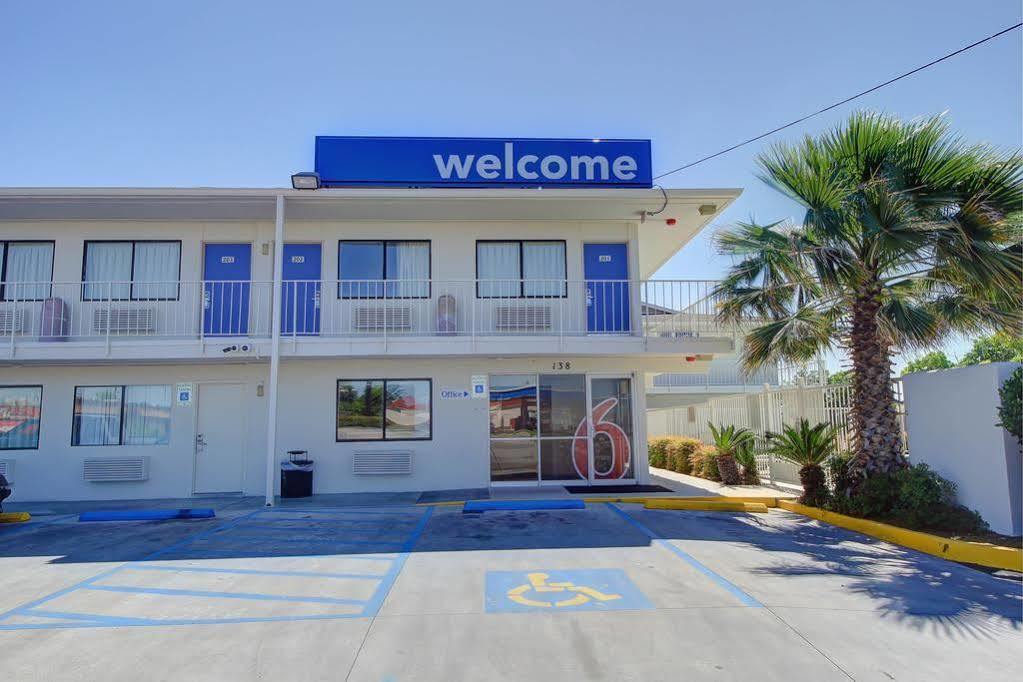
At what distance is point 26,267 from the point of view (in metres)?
14.5

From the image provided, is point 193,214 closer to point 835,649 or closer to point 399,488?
point 399,488

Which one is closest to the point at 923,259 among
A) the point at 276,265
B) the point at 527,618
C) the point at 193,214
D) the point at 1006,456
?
the point at 1006,456

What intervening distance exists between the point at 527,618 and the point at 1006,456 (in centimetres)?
657

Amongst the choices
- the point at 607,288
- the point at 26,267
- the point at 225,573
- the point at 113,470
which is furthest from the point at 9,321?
the point at 607,288

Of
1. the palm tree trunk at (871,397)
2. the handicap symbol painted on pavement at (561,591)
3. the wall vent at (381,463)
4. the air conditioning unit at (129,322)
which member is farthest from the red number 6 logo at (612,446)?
the air conditioning unit at (129,322)

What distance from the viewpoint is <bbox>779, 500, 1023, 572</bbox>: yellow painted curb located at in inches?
301

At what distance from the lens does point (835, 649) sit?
500 centimetres

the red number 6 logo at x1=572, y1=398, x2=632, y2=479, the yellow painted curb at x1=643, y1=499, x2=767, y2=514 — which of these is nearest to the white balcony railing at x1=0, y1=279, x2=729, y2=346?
the red number 6 logo at x1=572, y1=398, x2=632, y2=479

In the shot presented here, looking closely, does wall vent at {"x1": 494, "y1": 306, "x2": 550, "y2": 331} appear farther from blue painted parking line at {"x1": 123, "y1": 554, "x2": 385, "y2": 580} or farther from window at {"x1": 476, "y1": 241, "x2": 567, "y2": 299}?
blue painted parking line at {"x1": 123, "y1": 554, "x2": 385, "y2": 580}

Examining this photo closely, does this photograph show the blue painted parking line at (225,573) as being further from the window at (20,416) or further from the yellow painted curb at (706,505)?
the window at (20,416)

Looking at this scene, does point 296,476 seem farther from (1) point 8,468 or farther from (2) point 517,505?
(1) point 8,468

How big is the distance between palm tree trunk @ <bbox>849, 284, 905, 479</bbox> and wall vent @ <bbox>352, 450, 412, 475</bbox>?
26.5 ft

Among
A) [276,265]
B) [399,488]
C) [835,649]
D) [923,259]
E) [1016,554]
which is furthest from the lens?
[399,488]

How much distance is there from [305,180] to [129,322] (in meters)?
5.07
